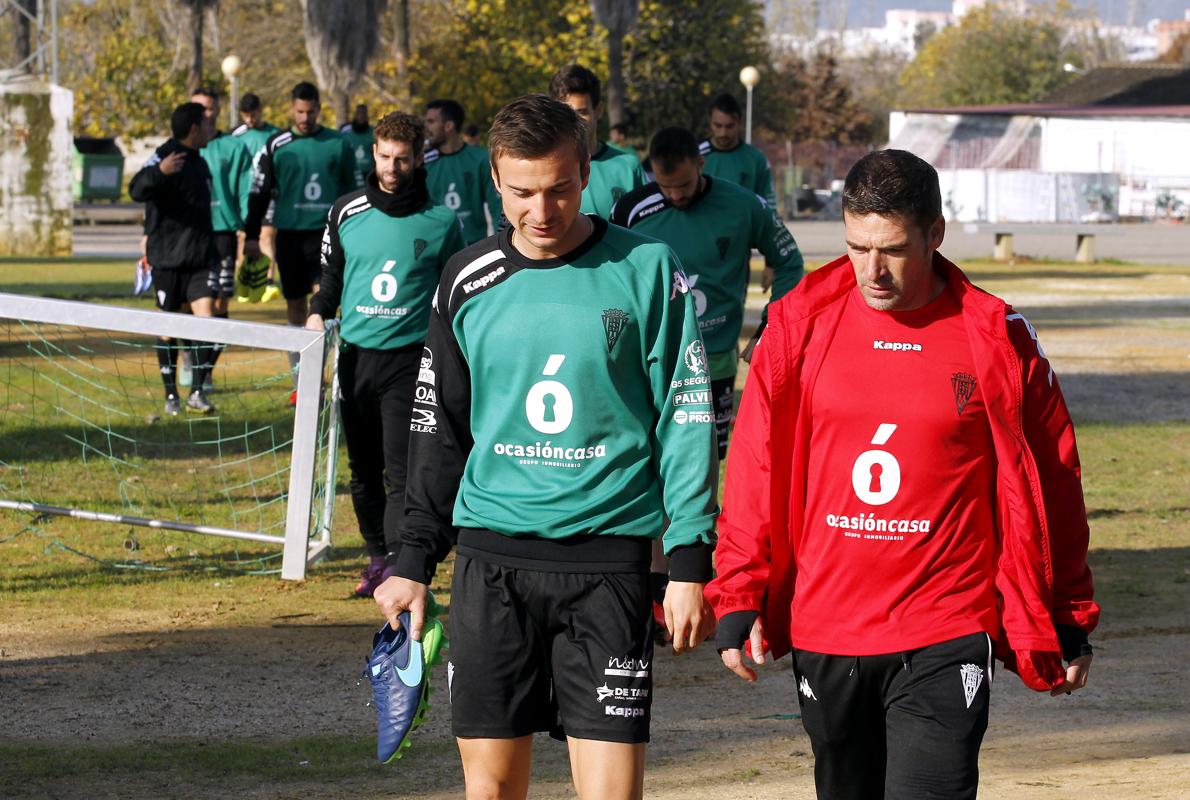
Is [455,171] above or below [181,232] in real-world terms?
above

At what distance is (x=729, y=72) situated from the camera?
5472cm

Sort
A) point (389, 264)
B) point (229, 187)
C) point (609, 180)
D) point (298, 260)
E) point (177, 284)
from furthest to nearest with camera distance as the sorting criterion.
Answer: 1. point (229, 187)
2. point (298, 260)
3. point (177, 284)
4. point (609, 180)
5. point (389, 264)

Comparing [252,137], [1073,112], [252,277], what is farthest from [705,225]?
[1073,112]

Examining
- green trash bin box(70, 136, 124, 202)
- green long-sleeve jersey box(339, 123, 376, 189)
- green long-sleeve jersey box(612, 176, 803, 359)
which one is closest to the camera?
green long-sleeve jersey box(612, 176, 803, 359)

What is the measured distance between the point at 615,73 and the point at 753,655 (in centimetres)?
3140

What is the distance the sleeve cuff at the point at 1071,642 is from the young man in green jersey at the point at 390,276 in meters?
4.76

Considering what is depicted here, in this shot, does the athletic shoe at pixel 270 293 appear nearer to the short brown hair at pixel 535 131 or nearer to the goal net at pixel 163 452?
the goal net at pixel 163 452

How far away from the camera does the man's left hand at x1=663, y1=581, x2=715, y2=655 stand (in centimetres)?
417

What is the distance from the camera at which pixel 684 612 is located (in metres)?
4.17

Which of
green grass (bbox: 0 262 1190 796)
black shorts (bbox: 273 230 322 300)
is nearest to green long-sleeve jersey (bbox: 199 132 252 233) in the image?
black shorts (bbox: 273 230 322 300)

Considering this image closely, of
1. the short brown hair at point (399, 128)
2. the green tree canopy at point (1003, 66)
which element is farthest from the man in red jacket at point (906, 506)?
the green tree canopy at point (1003, 66)

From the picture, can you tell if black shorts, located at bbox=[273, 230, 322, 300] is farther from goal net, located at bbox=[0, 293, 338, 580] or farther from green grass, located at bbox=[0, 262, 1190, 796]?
green grass, located at bbox=[0, 262, 1190, 796]

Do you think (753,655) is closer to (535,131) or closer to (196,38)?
(535,131)

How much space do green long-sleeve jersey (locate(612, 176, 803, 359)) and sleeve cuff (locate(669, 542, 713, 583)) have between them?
14.0ft
